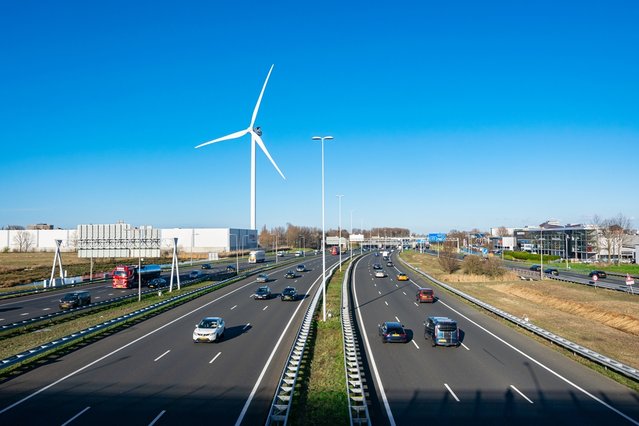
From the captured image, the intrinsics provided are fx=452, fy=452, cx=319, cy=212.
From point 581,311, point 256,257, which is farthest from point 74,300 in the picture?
point 256,257

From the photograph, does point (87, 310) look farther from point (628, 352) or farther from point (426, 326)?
point (628, 352)

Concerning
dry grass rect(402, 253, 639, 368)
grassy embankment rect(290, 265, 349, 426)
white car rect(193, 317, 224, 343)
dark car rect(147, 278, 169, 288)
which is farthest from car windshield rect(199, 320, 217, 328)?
dark car rect(147, 278, 169, 288)

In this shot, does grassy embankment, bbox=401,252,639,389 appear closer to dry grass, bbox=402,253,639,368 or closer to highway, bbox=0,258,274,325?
dry grass, bbox=402,253,639,368

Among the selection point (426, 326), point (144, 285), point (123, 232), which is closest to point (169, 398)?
point (426, 326)

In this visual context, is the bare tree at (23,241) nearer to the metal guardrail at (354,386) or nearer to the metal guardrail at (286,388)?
the metal guardrail at (286,388)

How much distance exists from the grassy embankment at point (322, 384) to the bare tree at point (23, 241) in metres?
177

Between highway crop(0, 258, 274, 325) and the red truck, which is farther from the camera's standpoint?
the red truck

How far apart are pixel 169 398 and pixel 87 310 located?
26.5 m

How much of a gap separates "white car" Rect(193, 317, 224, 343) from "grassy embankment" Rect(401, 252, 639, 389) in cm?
2143

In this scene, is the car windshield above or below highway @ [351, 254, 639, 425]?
above

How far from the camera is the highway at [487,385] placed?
16.7m

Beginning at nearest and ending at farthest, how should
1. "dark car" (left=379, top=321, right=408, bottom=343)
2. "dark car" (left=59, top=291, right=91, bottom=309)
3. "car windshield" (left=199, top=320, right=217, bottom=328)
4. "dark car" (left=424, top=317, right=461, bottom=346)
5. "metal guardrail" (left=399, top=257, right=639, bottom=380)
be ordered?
"metal guardrail" (left=399, top=257, right=639, bottom=380), "dark car" (left=424, top=317, right=461, bottom=346), "dark car" (left=379, top=321, right=408, bottom=343), "car windshield" (left=199, top=320, right=217, bottom=328), "dark car" (left=59, top=291, right=91, bottom=309)

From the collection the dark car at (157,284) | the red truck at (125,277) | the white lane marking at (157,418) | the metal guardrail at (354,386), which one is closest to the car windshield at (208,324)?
the metal guardrail at (354,386)

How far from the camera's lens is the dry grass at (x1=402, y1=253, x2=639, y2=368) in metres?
30.0
